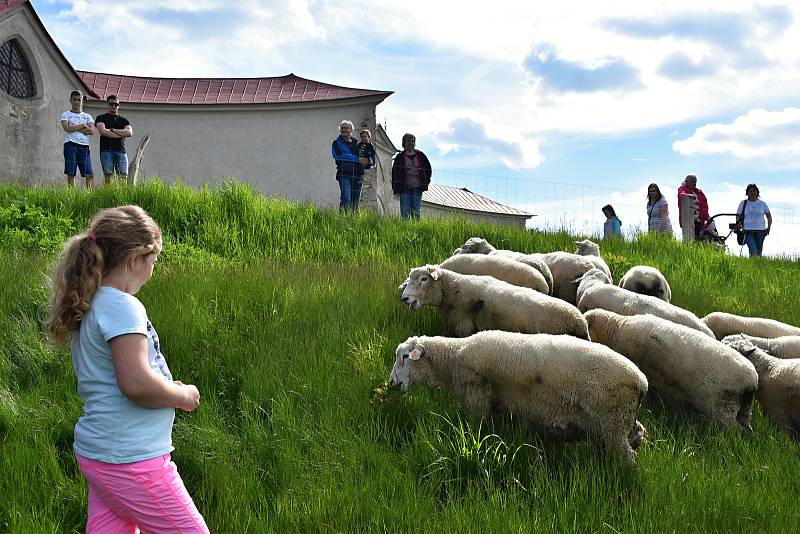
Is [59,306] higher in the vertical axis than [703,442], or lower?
higher

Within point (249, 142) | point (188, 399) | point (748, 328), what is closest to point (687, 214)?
point (748, 328)

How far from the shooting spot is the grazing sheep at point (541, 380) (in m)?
4.79

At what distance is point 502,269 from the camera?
8016mm

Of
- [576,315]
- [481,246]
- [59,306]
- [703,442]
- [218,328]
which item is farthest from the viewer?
[481,246]

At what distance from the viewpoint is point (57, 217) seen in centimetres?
1191

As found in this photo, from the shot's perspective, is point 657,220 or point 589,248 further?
point 657,220

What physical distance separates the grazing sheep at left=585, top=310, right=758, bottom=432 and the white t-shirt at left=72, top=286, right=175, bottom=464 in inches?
166

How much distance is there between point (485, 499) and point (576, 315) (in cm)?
238

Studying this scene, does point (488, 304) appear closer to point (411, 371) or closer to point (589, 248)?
point (411, 371)

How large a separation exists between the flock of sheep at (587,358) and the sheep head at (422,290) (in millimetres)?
10

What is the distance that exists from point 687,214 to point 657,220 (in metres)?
1.52

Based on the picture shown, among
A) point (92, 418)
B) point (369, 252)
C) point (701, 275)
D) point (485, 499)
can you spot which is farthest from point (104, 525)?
point (701, 275)

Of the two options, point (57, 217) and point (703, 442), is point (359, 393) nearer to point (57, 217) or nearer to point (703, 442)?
point (703, 442)

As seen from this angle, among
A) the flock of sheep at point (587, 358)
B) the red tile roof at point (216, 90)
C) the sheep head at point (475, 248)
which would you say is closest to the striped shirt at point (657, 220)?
the sheep head at point (475, 248)
